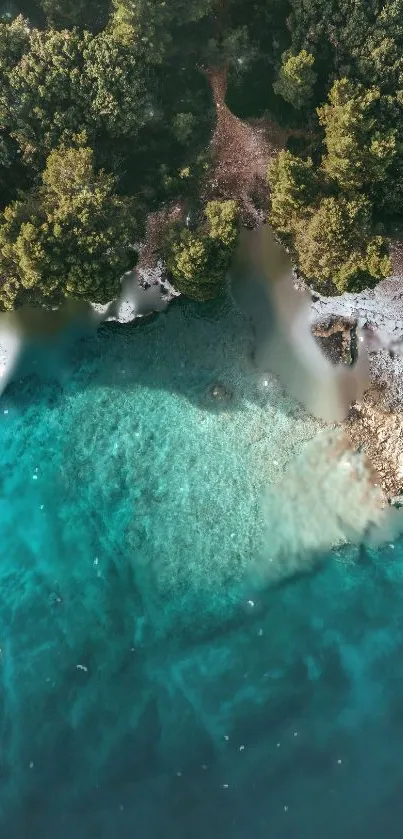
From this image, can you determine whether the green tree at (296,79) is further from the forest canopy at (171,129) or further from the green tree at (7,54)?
the green tree at (7,54)

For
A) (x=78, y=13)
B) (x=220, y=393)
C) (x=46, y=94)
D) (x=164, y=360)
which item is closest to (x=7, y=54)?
(x=46, y=94)

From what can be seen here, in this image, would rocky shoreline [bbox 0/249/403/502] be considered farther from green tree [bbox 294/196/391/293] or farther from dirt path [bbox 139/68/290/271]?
green tree [bbox 294/196/391/293]

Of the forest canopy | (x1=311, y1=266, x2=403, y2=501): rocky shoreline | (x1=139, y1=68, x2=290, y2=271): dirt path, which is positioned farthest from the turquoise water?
the forest canopy

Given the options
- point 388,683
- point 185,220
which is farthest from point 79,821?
point 185,220

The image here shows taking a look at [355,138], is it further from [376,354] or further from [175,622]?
[175,622]

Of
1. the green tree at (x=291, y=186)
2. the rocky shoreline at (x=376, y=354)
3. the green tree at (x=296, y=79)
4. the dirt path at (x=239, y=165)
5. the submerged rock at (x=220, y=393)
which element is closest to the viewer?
the green tree at (x=296, y=79)

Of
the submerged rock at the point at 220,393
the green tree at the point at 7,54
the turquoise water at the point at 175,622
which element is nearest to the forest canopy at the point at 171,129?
the green tree at the point at 7,54
